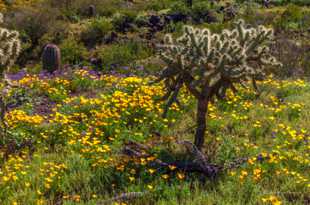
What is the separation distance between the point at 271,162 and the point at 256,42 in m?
1.58

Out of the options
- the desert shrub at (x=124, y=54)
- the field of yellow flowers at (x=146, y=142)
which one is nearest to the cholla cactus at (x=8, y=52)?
the field of yellow flowers at (x=146, y=142)

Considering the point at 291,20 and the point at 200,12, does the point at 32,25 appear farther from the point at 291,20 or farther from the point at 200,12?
the point at 291,20

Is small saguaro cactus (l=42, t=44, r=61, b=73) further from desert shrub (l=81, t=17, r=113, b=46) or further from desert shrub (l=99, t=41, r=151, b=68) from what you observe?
desert shrub (l=81, t=17, r=113, b=46)

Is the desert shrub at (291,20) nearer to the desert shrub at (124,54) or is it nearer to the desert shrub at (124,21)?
the desert shrub at (124,54)

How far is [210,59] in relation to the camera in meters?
5.63

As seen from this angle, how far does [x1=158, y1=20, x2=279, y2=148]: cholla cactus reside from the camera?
5.59 meters

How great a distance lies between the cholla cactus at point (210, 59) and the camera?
559 cm

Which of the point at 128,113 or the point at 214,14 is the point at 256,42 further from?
the point at 214,14

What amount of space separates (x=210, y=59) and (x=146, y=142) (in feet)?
5.30

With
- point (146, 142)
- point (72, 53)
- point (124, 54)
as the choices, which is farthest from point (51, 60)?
point (146, 142)

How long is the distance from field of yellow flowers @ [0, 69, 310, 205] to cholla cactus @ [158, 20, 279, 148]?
31.6 inches

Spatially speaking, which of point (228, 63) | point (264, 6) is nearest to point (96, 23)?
point (264, 6)

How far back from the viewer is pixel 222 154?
5.80 meters

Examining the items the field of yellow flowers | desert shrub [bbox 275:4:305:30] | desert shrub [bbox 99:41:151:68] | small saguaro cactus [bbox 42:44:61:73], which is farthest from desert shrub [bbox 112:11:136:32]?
the field of yellow flowers
